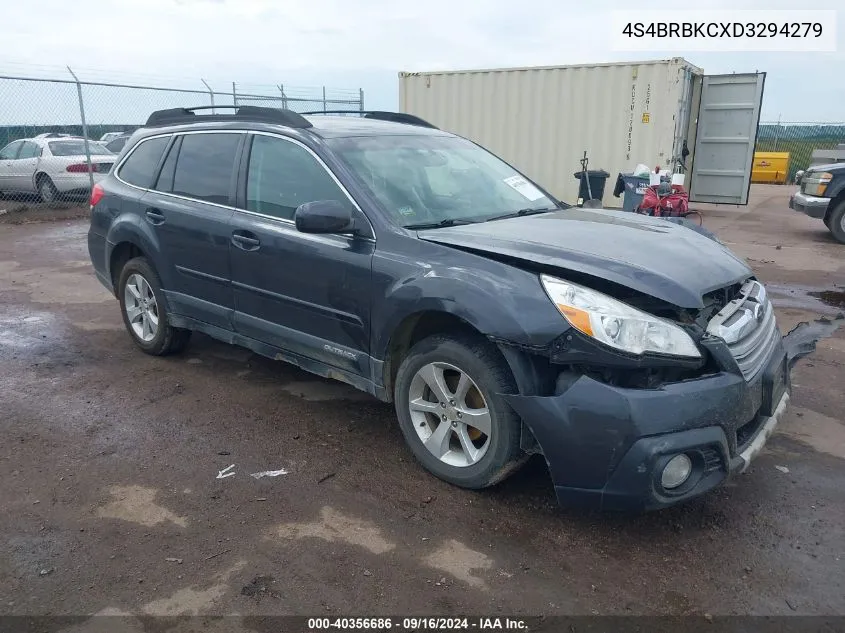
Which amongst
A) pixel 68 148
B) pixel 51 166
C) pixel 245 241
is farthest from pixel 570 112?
pixel 51 166

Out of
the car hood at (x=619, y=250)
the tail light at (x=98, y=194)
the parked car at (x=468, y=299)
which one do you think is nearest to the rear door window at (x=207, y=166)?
the parked car at (x=468, y=299)

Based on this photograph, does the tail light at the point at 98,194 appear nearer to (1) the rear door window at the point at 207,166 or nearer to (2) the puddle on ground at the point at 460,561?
(1) the rear door window at the point at 207,166

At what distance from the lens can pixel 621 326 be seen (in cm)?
282

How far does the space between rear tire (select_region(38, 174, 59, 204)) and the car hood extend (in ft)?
43.1

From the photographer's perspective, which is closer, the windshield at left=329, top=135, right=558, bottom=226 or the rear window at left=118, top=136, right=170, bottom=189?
the windshield at left=329, top=135, right=558, bottom=226

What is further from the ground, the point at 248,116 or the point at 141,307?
A: the point at 248,116

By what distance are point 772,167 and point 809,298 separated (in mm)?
18947

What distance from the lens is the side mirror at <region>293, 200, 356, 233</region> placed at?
3.43 metres

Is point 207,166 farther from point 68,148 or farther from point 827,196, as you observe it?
point 68,148

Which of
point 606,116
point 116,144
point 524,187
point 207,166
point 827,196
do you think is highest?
point 606,116

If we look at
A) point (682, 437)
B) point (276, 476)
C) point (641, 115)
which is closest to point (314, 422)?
point (276, 476)

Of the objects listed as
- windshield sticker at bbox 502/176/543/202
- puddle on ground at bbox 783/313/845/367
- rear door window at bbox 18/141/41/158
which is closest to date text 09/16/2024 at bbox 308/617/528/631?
puddle on ground at bbox 783/313/845/367

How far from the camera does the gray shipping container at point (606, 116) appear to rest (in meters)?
12.1

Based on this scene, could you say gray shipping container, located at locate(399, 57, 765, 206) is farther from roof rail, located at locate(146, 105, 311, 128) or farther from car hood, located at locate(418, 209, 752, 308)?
car hood, located at locate(418, 209, 752, 308)
